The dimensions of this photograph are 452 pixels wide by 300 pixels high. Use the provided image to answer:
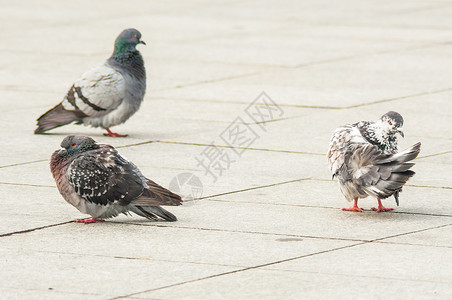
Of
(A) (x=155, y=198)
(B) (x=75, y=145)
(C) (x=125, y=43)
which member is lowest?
(A) (x=155, y=198)

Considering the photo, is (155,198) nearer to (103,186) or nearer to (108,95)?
(103,186)

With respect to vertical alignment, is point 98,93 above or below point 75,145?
above

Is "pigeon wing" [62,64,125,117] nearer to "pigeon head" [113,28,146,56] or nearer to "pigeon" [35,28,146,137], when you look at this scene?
"pigeon" [35,28,146,137]

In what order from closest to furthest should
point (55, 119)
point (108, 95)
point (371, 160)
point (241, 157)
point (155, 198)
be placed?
point (155, 198) < point (371, 160) < point (241, 157) < point (108, 95) < point (55, 119)

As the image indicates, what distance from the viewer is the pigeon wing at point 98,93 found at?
454 inches

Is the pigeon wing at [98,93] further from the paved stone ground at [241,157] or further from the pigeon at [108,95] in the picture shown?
the paved stone ground at [241,157]

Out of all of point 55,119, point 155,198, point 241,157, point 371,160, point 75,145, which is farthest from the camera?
point 55,119

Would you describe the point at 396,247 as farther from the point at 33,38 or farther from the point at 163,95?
the point at 33,38

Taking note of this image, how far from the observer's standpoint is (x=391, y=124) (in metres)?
8.12

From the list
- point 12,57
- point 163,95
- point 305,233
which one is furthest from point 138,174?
point 12,57

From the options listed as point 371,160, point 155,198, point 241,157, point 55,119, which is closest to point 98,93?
point 55,119

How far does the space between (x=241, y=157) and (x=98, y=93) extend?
78.6 inches

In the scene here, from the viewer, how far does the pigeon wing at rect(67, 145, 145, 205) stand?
25.9ft

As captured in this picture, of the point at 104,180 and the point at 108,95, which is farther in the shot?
the point at 108,95
